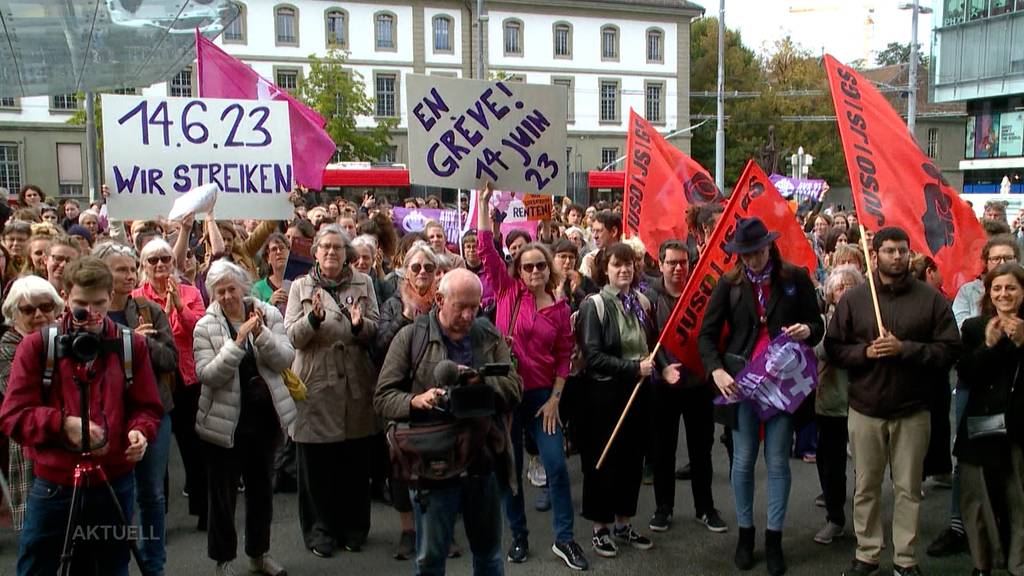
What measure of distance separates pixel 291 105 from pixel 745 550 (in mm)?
5769

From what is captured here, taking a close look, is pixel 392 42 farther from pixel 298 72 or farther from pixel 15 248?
pixel 15 248

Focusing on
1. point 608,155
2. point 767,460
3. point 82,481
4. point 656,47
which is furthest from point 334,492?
point 656,47

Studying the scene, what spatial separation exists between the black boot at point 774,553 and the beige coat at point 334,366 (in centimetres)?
248

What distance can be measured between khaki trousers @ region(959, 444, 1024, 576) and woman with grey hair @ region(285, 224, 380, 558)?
3.41 m

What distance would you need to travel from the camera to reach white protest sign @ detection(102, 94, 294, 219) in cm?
652

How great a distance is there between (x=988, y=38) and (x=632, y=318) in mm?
51756

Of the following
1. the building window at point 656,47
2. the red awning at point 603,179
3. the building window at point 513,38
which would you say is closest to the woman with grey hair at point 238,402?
the red awning at point 603,179

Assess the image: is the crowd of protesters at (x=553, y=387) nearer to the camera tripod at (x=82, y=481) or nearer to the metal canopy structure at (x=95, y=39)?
the camera tripod at (x=82, y=481)

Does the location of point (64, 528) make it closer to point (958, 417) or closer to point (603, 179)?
point (958, 417)

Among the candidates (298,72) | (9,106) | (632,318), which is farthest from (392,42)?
(632,318)

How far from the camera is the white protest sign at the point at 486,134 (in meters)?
6.00

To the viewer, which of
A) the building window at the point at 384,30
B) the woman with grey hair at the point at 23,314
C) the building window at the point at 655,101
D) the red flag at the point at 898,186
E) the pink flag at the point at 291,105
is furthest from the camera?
the building window at the point at 655,101

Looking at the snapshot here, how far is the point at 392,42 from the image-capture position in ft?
176

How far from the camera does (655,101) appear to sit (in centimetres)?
5931
